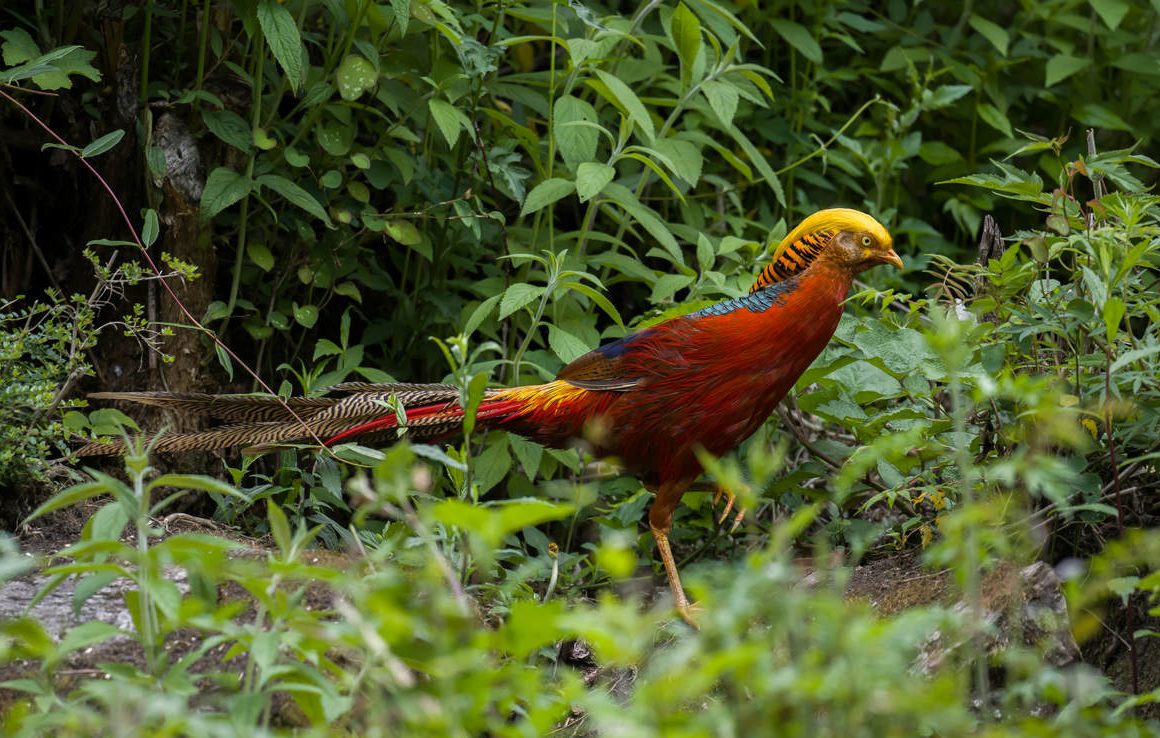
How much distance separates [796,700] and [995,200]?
4.51 meters

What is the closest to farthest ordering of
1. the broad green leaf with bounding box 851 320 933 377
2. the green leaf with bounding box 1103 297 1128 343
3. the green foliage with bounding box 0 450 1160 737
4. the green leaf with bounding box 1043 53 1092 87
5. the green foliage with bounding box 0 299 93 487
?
the green foliage with bounding box 0 450 1160 737 → the green leaf with bounding box 1103 297 1128 343 → the green foliage with bounding box 0 299 93 487 → the broad green leaf with bounding box 851 320 933 377 → the green leaf with bounding box 1043 53 1092 87

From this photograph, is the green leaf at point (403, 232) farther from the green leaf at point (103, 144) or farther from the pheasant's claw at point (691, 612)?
the pheasant's claw at point (691, 612)

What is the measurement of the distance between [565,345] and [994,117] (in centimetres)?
243

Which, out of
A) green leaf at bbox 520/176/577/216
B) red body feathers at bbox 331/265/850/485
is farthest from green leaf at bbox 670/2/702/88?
red body feathers at bbox 331/265/850/485

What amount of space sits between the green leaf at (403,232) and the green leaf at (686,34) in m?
0.99

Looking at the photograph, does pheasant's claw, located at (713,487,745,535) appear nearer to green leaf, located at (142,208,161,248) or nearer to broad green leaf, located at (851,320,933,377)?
broad green leaf, located at (851,320,933,377)

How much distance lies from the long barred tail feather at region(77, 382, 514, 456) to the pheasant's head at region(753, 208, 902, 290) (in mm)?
1014

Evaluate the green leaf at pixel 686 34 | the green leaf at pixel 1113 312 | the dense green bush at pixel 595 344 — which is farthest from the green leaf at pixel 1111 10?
the green leaf at pixel 1113 312

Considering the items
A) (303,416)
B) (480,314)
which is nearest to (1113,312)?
(480,314)

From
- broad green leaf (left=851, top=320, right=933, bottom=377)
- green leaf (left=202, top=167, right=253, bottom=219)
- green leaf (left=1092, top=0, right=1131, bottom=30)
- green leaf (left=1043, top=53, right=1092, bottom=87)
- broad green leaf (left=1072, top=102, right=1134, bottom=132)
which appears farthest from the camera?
broad green leaf (left=1072, top=102, right=1134, bottom=132)

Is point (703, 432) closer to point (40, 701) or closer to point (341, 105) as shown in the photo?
point (341, 105)

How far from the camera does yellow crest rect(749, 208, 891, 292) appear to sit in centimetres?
365

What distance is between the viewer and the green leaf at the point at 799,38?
5121 mm

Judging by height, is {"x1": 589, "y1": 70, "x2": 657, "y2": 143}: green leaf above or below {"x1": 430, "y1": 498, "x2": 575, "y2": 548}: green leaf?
below
